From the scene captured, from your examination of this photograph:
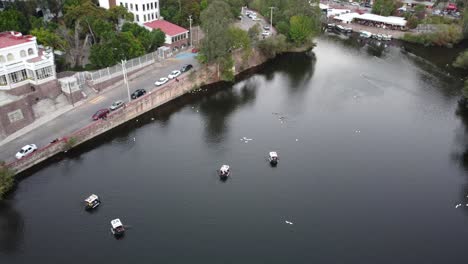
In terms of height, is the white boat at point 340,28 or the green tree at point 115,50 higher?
the green tree at point 115,50

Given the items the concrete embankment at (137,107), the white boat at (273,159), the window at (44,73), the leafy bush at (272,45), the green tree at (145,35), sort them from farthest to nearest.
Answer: the leafy bush at (272,45) < the green tree at (145,35) < the window at (44,73) < the white boat at (273,159) < the concrete embankment at (137,107)

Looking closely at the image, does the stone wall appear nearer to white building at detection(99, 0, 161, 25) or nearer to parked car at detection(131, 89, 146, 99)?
parked car at detection(131, 89, 146, 99)

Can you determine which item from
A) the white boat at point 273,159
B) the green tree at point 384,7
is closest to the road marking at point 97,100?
the white boat at point 273,159

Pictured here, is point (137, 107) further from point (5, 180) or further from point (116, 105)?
point (5, 180)

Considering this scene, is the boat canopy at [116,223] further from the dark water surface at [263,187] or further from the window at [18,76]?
the window at [18,76]

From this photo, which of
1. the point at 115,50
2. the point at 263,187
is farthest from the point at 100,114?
the point at 263,187

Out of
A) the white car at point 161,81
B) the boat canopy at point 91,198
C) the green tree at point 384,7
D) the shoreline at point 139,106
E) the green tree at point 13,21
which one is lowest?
the boat canopy at point 91,198

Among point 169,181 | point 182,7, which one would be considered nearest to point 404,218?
point 169,181

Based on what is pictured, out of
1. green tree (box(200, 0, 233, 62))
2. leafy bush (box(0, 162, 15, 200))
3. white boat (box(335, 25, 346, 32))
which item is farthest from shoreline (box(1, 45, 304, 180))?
white boat (box(335, 25, 346, 32))
